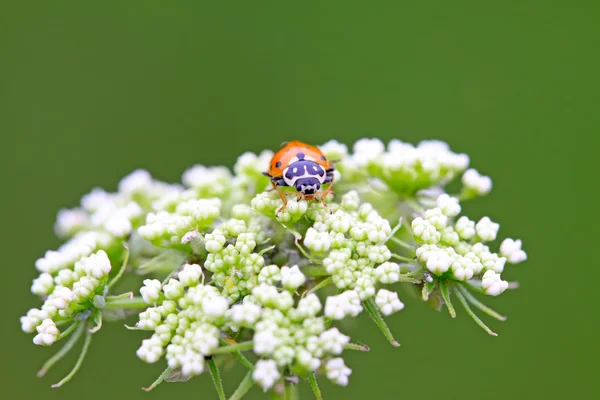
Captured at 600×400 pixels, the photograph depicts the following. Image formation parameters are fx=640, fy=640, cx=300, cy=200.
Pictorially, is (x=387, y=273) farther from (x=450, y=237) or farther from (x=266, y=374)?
(x=266, y=374)

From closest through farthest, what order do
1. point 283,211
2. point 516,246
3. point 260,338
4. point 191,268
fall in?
point 260,338 < point 191,268 < point 283,211 < point 516,246

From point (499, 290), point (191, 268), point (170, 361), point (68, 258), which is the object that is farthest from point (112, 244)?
point (499, 290)

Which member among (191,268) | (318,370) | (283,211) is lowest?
(318,370)

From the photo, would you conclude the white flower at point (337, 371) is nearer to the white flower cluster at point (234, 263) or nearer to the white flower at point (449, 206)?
the white flower cluster at point (234, 263)

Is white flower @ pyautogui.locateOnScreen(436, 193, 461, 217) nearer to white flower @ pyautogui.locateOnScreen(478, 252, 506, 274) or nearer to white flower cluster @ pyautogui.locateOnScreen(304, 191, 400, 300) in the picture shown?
white flower @ pyautogui.locateOnScreen(478, 252, 506, 274)

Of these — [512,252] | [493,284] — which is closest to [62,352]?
[493,284]

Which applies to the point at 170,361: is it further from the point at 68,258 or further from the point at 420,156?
the point at 420,156

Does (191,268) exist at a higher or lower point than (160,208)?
lower
